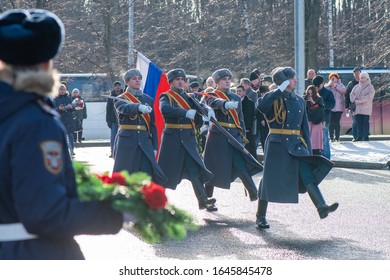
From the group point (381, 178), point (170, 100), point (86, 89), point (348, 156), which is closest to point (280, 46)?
point (86, 89)

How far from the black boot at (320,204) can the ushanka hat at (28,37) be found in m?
5.98

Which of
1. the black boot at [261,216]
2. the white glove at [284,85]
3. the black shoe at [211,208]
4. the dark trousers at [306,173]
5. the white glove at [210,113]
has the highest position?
Result: the white glove at [284,85]

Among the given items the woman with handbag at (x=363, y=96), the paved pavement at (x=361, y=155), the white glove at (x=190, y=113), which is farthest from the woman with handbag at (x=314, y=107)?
the woman with handbag at (x=363, y=96)

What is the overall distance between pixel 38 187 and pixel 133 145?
7.53 m

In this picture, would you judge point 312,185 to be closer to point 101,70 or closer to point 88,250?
point 88,250

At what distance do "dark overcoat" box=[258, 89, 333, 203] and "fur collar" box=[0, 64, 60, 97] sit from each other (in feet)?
20.2

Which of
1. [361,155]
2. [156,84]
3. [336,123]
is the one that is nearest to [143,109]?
[156,84]

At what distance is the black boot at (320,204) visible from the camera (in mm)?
8703

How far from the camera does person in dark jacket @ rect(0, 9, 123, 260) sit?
9.30ft


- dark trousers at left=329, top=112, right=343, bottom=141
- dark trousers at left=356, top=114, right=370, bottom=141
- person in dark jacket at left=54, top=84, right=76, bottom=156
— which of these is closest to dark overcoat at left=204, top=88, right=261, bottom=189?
person in dark jacket at left=54, top=84, right=76, bottom=156

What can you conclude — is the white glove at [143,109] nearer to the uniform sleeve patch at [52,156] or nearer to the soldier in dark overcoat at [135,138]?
the soldier in dark overcoat at [135,138]

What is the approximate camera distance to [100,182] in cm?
318

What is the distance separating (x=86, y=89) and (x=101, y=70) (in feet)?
4.98

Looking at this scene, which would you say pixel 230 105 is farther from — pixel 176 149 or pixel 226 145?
pixel 176 149
